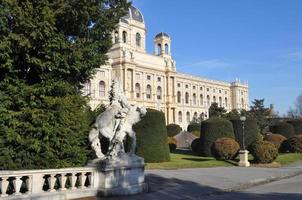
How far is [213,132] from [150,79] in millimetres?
69475

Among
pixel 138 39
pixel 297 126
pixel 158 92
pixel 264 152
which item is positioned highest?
pixel 138 39

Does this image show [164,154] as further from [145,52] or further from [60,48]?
[145,52]

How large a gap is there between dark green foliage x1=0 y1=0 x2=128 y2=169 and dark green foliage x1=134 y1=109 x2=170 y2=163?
11.3 meters

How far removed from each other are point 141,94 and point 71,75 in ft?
281

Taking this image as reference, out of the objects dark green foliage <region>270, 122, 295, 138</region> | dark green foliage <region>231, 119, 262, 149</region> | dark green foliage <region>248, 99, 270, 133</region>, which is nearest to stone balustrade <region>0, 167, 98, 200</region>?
dark green foliage <region>231, 119, 262, 149</region>

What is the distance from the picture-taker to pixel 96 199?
10.9m

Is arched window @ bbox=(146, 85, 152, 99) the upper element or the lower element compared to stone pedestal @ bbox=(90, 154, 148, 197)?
upper

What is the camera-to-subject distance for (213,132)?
32.1 m

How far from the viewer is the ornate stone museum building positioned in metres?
92.8

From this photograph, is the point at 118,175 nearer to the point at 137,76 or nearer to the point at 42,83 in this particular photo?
the point at 42,83

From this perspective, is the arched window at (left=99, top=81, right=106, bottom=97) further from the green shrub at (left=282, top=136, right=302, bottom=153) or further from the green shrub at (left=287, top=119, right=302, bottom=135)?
the green shrub at (left=282, top=136, right=302, bottom=153)

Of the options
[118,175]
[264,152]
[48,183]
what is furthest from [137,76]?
[48,183]

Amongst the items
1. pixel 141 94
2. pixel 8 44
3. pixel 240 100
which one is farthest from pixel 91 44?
pixel 240 100

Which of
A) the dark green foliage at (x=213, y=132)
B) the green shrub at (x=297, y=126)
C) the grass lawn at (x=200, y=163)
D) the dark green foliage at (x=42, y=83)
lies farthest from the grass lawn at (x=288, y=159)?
the dark green foliage at (x=42, y=83)
